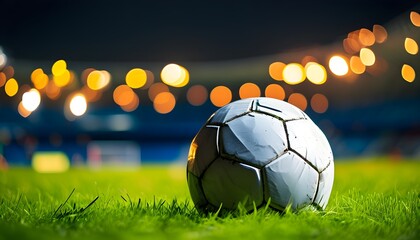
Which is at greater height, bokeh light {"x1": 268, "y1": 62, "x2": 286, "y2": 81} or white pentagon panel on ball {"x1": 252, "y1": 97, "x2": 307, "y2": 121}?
bokeh light {"x1": 268, "y1": 62, "x2": 286, "y2": 81}

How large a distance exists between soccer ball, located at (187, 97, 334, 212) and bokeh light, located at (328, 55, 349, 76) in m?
30.9

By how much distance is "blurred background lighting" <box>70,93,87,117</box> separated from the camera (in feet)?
103

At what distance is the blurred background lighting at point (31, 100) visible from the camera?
102ft

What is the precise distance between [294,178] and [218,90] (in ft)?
114

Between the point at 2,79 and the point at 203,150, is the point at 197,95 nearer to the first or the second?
the point at 2,79

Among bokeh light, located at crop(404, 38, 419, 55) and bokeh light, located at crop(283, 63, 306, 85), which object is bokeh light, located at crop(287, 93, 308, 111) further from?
bokeh light, located at crop(404, 38, 419, 55)

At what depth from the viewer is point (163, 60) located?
46.2 m

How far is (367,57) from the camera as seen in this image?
102 ft

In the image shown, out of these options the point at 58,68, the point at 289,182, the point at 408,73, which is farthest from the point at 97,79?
the point at 289,182

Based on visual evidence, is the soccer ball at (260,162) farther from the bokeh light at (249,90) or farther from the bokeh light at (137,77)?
the bokeh light at (137,77)

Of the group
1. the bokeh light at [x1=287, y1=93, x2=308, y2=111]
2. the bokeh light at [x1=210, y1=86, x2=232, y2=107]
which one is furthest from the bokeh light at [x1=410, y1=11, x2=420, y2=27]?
the bokeh light at [x1=210, y1=86, x2=232, y2=107]

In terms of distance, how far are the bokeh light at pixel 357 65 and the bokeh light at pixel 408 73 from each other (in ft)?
10.6

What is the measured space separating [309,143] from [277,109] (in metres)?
0.31

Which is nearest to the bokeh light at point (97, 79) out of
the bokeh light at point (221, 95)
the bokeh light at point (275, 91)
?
the bokeh light at point (221, 95)
